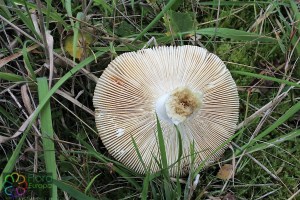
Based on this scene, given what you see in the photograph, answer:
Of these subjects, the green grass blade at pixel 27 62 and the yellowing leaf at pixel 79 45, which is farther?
the yellowing leaf at pixel 79 45

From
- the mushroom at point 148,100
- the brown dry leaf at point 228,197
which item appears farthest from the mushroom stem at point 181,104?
the brown dry leaf at point 228,197

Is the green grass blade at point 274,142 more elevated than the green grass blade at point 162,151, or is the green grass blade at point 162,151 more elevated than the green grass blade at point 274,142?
the green grass blade at point 162,151

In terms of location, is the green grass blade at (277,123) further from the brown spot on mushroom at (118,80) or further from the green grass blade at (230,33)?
the brown spot on mushroom at (118,80)

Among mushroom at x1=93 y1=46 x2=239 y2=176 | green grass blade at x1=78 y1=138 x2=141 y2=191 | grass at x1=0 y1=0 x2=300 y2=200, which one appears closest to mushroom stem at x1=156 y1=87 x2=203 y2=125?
mushroom at x1=93 y1=46 x2=239 y2=176

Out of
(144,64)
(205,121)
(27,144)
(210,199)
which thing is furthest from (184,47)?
(27,144)
